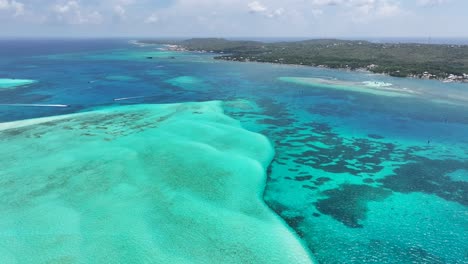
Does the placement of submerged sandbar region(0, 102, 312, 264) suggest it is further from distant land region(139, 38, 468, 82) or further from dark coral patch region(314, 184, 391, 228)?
distant land region(139, 38, 468, 82)

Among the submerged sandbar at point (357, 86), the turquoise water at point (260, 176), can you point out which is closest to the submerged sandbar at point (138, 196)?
the turquoise water at point (260, 176)

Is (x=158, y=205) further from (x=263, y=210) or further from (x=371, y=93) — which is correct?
(x=371, y=93)

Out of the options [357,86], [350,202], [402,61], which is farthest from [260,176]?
[402,61]

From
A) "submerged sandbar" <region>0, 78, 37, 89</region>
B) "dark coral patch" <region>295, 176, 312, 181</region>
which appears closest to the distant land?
"dark coral patch" <region>295, 176, 312, 181</region>

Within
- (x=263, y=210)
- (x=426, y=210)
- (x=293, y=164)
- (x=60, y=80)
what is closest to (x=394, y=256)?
(x=426, y=210)

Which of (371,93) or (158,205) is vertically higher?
(371,93)

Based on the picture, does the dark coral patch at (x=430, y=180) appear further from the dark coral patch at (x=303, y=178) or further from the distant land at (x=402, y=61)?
the distant land at (x=402, y=61)
